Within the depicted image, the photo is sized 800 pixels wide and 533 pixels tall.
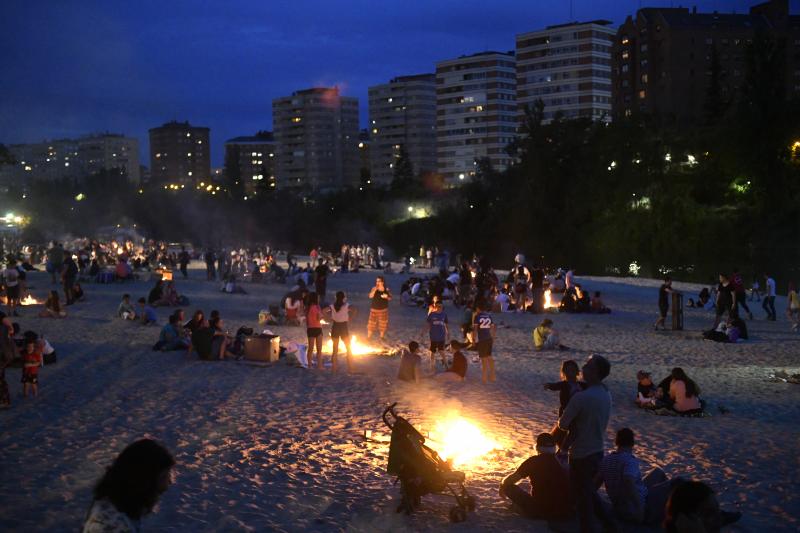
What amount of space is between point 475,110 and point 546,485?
365ft

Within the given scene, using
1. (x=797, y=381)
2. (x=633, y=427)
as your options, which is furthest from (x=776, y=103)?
(x=633, y=427)

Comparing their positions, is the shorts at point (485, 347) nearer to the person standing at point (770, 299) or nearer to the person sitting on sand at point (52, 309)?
the person standing at point (770, 299)

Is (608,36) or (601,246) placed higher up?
(608,36)

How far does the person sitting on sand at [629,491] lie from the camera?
6.49 m

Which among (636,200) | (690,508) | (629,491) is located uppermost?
(636,200)

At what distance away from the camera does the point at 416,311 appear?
79.6ft

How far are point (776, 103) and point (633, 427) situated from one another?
45033mm

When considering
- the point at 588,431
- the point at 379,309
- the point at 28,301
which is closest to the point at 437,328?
the point at 379,309

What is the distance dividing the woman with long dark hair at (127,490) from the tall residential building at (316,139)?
151314mm

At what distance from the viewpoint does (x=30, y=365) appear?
1141 centimetres

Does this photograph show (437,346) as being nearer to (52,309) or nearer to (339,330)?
(339,330)

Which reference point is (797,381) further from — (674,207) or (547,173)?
(547,173)

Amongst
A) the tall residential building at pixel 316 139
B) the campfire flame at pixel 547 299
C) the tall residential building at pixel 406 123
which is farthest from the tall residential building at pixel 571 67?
the campfire flame at pixel 547 299

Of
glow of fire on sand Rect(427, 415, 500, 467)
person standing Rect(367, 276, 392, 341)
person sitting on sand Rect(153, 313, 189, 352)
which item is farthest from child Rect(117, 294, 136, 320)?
glow of fire on sand Rect(427, 415, 500, 467)
